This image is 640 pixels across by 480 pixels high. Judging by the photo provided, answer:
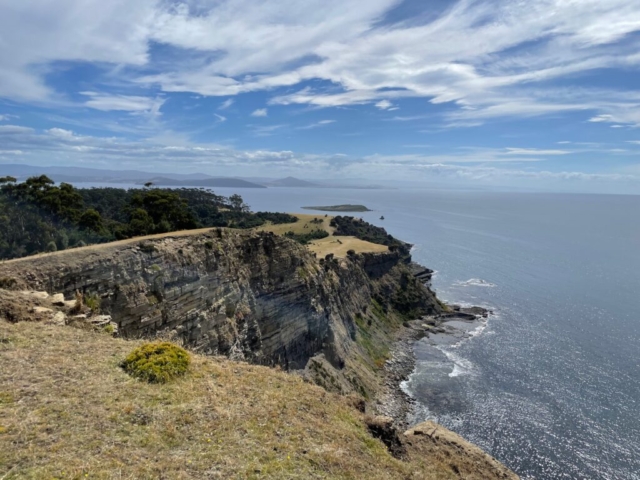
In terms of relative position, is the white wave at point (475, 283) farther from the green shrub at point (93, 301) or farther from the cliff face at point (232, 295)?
the green shrub at point (93, 301)

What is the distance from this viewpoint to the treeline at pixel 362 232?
11467cm

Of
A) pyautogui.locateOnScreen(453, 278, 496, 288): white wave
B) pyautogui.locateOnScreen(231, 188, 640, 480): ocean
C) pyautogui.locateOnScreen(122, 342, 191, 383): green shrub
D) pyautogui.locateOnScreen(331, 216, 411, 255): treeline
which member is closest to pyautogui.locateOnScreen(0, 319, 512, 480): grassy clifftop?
pyautogui.locateOnScreen(122, 342, 191, 383): green shrub

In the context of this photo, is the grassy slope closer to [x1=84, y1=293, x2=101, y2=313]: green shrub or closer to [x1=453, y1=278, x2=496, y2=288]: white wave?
[x1=453, y1=278, x2=496, y2=288]: white wave

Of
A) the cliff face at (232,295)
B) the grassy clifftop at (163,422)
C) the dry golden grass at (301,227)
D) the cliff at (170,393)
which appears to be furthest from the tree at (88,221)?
the dry golden grass at (301,227)

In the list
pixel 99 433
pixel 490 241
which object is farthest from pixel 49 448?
pixel 490 241

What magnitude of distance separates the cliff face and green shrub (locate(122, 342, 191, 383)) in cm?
1174

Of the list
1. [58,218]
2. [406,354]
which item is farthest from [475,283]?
[58,218]

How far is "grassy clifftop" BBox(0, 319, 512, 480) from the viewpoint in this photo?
30.3ft

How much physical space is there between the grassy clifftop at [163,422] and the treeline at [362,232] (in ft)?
319

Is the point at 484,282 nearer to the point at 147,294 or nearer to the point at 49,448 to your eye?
the point at 147,294

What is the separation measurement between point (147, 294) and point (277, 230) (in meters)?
89.4

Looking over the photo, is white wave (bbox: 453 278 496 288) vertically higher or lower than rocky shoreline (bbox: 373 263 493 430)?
higher

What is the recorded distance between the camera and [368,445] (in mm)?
13734

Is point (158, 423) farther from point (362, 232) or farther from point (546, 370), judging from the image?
point (362, 232)
